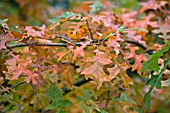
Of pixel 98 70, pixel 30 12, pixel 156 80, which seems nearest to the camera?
pixel 98 70

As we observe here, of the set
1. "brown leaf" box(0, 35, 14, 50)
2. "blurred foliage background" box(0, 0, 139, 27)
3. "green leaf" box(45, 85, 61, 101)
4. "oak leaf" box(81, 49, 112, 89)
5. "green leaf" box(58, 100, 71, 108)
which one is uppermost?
"blurred foliage background" box(0, 0, 139, 27)

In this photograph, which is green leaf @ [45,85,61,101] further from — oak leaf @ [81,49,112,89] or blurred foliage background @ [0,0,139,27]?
blurred foliage background @ [0,0,139,27]

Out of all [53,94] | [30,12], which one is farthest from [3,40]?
[30,12]

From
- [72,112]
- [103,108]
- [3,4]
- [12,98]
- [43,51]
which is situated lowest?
[72,112]

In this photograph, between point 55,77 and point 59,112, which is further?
point 55,77

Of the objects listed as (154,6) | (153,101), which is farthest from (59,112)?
(153,101)

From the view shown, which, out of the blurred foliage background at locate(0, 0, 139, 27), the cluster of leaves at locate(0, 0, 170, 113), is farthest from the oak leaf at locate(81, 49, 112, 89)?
the blurred foliage background at locate(0, 0, 139, 27)

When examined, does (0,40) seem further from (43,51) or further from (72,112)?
(72,112)

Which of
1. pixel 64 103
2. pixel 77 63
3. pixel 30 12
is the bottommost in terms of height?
pixel 64 103

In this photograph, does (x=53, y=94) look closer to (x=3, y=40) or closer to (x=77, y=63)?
(x=77, y=63)

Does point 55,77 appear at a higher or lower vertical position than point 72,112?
higher

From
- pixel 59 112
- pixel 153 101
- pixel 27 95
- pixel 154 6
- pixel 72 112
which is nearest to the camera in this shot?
pixel 59 112
